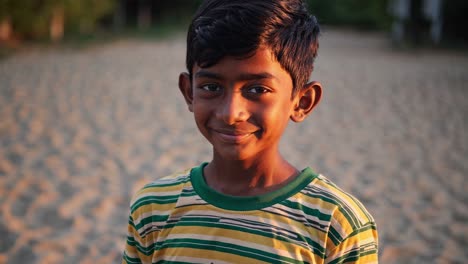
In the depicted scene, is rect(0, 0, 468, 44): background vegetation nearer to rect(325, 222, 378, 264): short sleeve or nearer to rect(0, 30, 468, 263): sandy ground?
rect(0, 30, 468, 263): sandy ground

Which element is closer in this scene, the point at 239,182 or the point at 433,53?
the point at 239,182

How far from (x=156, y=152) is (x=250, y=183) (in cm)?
437

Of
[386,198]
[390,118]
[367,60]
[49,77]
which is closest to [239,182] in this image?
[386,198]

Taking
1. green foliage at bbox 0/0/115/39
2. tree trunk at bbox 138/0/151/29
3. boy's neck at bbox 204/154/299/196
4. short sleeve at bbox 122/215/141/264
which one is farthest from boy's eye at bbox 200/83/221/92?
tree trunk at bbox 138/0/151/29

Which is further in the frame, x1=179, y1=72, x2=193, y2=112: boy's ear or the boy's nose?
x1=179, y1=72, x2=193, y2=112: boy's ear

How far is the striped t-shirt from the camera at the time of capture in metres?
1.21

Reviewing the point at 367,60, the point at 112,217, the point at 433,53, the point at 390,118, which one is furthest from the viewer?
the point at 433,53

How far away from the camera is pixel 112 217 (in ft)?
12.6

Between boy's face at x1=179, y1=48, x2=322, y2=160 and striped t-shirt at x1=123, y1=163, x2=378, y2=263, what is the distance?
5.6 inches

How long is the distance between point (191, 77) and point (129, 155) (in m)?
4.23

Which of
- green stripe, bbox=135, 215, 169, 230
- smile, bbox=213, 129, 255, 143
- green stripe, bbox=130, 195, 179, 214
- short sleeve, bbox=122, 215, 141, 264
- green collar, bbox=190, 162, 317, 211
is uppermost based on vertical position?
smile, bbox=213, 129, 255, 143

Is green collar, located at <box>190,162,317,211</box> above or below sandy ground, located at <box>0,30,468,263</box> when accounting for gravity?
above

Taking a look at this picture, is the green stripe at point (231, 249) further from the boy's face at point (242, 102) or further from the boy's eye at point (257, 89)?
the boy's eye at point (257, 89)

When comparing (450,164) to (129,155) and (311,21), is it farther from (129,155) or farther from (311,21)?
(311,21)
